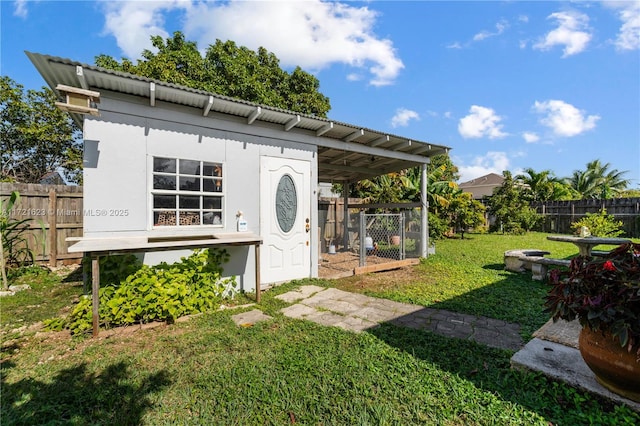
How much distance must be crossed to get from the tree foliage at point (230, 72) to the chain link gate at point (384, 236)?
1097cm

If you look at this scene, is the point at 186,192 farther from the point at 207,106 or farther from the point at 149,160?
the point at 207,106

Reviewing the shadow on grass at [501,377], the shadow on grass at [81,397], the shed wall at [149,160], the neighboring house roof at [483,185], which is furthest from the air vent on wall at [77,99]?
the neighboring house roof at [483,185]

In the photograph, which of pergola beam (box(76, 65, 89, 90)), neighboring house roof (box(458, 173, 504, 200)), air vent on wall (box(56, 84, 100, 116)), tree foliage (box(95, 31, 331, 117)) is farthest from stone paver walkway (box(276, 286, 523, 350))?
neighboring house roof (box(458, 173, 504, 200))

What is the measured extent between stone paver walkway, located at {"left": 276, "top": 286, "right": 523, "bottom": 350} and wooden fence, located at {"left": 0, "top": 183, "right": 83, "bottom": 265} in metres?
6.76

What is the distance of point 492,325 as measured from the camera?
12.7 ft

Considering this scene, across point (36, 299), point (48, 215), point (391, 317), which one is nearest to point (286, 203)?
point (391, 317)

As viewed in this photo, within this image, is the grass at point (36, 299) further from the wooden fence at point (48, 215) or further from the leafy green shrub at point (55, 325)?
the wooden fence at point (48, 215)

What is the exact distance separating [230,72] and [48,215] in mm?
A: 11603

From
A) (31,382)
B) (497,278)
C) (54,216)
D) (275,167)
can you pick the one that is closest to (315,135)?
(275,167)

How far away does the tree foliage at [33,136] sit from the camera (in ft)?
42.1

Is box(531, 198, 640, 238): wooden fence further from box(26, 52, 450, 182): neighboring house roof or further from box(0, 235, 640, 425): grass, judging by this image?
box(0, 235, 640, 425): grass

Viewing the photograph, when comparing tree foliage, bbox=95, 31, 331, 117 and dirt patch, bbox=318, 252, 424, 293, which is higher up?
tree foliage, bbox=95, 31, 331, 117

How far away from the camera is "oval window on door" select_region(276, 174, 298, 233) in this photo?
19.8 ft

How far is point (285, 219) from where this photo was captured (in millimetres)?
6129
